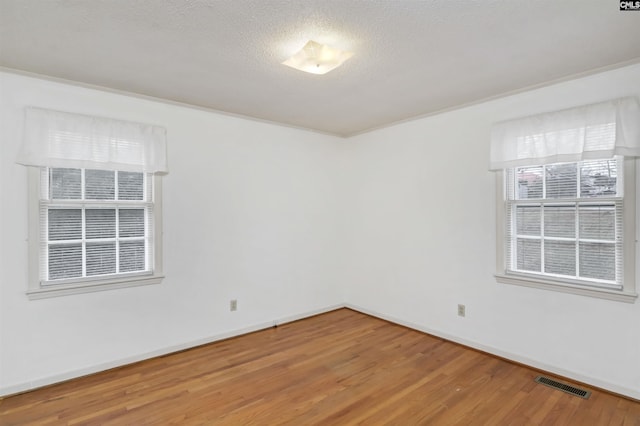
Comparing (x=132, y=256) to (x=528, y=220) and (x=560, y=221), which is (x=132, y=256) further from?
(x=560, y=221)

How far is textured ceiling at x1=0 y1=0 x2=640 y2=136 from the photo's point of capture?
1.81 metres

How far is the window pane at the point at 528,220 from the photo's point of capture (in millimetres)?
3021

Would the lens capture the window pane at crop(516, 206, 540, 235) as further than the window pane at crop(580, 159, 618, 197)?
Yes

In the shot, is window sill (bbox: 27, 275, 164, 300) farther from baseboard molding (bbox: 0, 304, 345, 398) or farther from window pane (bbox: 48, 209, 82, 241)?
baseboard molding (bbox: 0, 304, 345, 398)

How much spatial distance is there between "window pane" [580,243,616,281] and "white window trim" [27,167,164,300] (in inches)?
150

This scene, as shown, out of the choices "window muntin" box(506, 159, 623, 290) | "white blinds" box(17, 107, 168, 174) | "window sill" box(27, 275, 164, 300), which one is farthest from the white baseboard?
"white blinds" box(17, 107, 168, 174)

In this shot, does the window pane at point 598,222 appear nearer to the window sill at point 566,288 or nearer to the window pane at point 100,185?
the window sill at point 566,288

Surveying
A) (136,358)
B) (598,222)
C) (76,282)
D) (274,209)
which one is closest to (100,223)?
(76,282)

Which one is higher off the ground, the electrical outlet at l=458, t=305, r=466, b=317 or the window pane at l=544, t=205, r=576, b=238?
the window pane at l=544, t=205, r=576, b=238

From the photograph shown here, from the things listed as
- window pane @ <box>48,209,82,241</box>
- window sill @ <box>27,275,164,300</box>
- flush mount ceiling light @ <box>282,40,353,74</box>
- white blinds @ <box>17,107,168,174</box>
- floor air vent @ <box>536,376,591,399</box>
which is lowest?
floor air vent @ <box>536,376,591,399</box>

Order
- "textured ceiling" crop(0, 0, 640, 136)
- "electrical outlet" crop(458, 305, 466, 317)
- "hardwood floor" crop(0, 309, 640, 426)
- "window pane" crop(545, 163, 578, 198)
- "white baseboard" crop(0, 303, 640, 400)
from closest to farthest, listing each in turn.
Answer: "textured ceiling" crop(0, 0, 640, 136)
"hardwood floor" crop(0, 309, 640, 426)
"white baseboard" crop(0, 303, 640, 400)
"window pane" crop(545, 163, 578, 198)
"electrical outlet" crop(458, 305, 466, 317)

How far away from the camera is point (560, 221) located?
2875 mm

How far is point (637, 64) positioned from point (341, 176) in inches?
127

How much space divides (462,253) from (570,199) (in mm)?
1086
